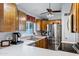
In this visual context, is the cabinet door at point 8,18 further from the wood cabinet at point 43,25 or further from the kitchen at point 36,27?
the wood cabinet at point 43,25

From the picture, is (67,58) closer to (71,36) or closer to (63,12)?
(71,36)

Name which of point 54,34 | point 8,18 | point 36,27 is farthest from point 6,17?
point 36,27

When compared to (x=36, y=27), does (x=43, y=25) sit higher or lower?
higher

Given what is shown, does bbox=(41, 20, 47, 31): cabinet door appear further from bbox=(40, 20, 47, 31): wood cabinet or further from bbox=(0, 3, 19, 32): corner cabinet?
bbox=(0, 3, 19, 32): corner cabinet

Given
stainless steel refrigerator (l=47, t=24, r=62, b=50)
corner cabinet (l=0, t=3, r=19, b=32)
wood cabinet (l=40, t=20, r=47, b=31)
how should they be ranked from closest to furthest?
corner cabinet (l=0, t=3, r=19, b=32)
stainless steel refrigerator (l=47, t=24, r=62, b=50)
wood cabinet (l=40, t=20, r=47, b=31)

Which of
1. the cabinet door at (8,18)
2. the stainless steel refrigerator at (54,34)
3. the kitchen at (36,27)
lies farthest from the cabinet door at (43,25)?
the cabinet door at (8,18)

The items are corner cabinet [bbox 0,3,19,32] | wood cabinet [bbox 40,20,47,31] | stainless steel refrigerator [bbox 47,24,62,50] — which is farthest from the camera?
wood cabinet [bbox 40,20,47,31]

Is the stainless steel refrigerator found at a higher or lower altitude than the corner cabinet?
lower

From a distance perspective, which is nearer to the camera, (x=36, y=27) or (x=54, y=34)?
(x=54, y=34)

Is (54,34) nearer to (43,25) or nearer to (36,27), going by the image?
(36,27)

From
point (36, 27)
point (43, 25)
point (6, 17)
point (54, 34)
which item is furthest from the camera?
point (43, 25)

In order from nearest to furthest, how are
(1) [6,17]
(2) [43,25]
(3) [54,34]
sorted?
(1) [6,17] → (3) [54,34] → (2) [43,25]

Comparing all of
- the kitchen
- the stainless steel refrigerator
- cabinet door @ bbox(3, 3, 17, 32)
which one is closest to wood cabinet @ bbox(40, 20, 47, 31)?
the kitchen

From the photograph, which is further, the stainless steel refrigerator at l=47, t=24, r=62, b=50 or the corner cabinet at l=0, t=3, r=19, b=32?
the stainless steel refrigerator at l=47, t=24, r=62, b=50
